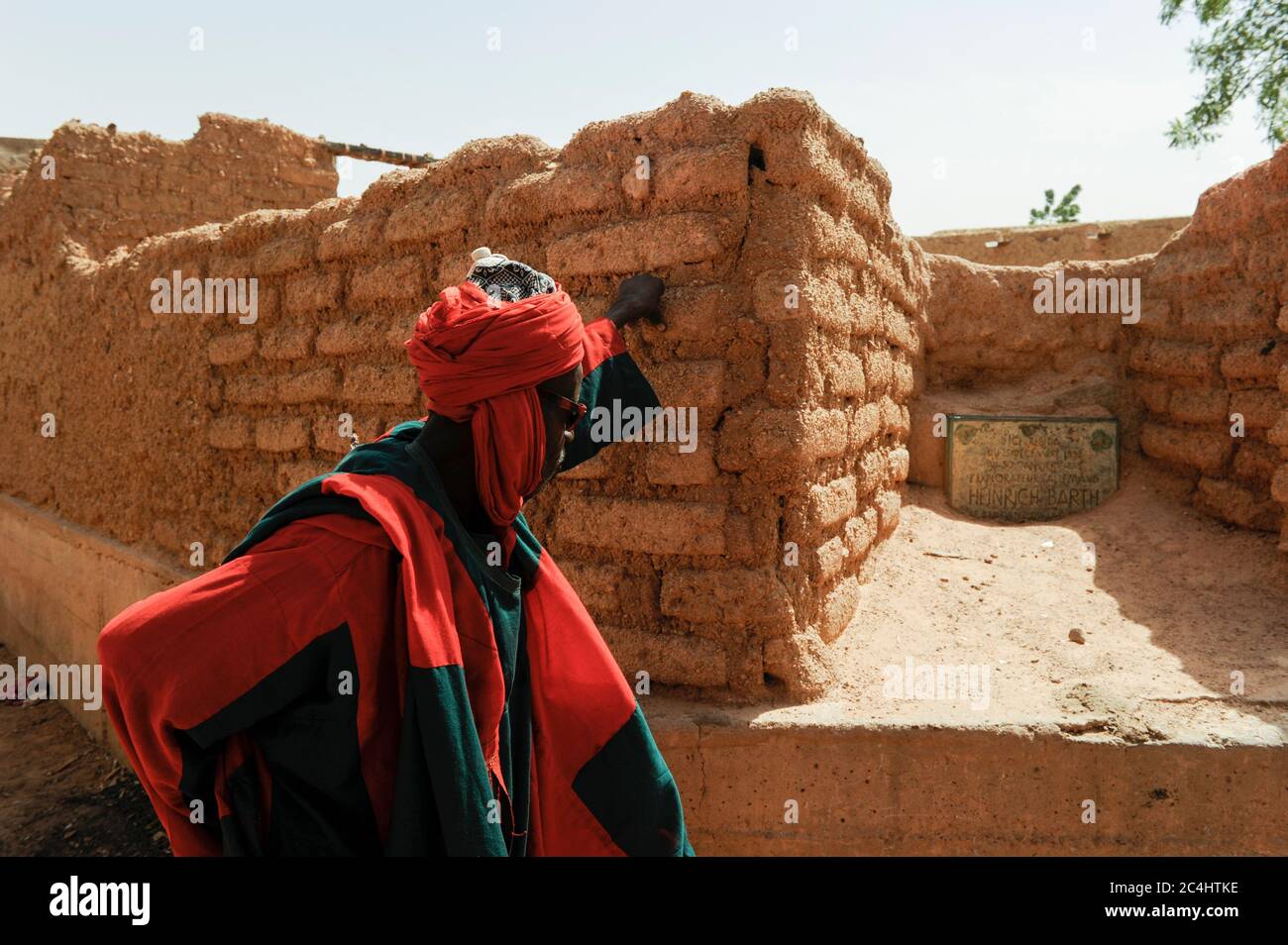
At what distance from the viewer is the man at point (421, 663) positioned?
1271mm

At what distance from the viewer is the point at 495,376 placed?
1.62 meters

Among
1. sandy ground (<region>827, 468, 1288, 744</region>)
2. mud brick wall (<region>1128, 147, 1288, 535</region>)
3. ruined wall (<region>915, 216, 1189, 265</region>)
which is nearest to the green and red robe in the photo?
sandy ground (<region>827, 468, 1288, 744</region>)

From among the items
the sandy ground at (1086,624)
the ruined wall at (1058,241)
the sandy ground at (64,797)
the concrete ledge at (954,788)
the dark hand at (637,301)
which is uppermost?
the ruined wall at (1058,241)

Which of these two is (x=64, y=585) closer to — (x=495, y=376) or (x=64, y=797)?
(x=64, y=797)

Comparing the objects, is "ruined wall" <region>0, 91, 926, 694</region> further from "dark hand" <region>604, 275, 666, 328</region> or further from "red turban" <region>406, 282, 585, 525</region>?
"red turban" <region>406, 282, 585, 525</region>

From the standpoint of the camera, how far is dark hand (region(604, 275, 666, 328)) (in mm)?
2713

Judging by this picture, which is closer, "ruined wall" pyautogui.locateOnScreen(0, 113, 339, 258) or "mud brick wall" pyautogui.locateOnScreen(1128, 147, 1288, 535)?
"mud brick wall" pyautogui.locateOnScreen(1128, 147, 1288, 535)

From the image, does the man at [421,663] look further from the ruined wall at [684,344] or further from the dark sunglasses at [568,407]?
the ruined wall at [684,344]

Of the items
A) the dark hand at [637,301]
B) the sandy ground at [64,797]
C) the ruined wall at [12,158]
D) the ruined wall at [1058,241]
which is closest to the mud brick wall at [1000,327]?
the dark hand at [637,301]

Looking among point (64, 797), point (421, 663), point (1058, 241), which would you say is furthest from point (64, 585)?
point (1058, 241)

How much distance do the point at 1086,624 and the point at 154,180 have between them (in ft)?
21.7

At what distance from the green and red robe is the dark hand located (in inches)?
48.0

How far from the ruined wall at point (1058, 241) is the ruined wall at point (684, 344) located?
4.73m
